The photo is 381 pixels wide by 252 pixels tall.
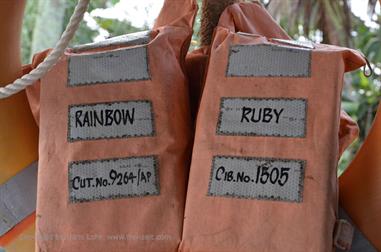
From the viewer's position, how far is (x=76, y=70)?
77 cm

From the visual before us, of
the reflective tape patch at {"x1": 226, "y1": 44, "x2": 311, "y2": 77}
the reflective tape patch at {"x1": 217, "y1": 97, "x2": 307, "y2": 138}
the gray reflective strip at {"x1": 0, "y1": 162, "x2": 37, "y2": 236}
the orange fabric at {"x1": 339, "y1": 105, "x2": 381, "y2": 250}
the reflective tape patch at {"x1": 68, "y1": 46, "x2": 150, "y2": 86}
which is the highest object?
the reflective tape patch at {"x1": 68, "y1": 46, "x2": 150, "y2": 86}

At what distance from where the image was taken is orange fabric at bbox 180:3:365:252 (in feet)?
2.23

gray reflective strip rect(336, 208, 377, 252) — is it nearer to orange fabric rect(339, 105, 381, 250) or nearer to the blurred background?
orange fabric rect(339, 105, 381, 250)

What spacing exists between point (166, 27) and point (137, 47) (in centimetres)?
5

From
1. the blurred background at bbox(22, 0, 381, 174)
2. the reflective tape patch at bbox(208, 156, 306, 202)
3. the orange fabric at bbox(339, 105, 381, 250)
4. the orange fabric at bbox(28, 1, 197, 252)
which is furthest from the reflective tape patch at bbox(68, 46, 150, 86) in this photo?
the blurred background at bbox(22, 0, 381, 174)

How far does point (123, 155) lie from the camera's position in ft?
2.43

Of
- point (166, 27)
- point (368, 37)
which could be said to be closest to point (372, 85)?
point (368, 37)

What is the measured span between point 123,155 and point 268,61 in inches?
7.5

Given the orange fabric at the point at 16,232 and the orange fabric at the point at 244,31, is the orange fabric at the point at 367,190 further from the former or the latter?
the orange fabric at the point at 16,232

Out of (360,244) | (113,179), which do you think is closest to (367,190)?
(360,244)

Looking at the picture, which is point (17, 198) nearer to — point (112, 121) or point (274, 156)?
point (112, 121)

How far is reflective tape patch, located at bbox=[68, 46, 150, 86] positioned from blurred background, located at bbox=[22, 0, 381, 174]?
147 centimetres

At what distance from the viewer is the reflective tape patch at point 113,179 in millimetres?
732

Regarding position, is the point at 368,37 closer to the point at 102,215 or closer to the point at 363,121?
the point at 363,121
